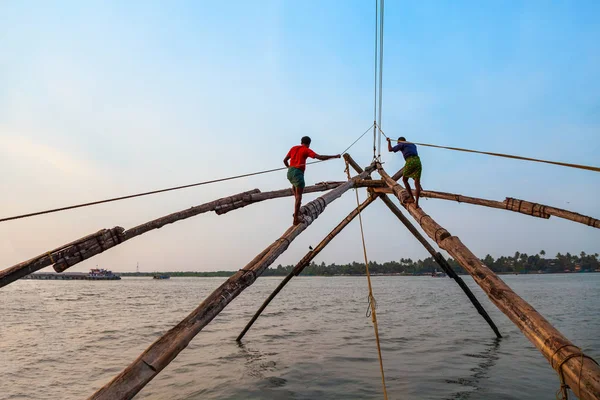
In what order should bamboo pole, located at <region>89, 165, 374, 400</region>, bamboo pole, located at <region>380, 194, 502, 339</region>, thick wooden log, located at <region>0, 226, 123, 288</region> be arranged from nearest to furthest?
bamboo pole, located at <region>89, 165, 374, 400</region> < thick wooden log, located at <region>0, 226, 123, 288</region> < bamboo pole, located at <region>380, 194, 502, 339</region>

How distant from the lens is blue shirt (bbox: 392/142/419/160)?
966cm

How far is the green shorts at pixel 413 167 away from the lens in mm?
9578

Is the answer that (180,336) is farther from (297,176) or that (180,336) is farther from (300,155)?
(300,155)

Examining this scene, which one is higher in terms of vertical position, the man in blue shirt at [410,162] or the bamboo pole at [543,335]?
the man in blue shirt at [410,162]

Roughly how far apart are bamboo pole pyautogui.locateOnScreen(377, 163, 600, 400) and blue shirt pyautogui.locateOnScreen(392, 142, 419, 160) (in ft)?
16.0

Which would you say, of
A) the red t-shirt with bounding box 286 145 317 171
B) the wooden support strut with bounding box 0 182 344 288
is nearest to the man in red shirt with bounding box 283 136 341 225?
the red t-shirt with bounding box 286 145 317 171

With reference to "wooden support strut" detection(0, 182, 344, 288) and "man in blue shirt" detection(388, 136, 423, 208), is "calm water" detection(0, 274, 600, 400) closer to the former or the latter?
"wooden support strut" detection(0, 182, 344, 288)

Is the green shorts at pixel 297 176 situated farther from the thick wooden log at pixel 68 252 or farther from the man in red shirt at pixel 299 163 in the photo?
the thick wooden log at pixel 68 252

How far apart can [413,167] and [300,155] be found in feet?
11.4

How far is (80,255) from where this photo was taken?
527 centimetres

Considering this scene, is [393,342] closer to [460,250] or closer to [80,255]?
[460,250]

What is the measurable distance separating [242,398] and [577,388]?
614cm

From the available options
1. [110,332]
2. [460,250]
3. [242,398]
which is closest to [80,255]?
[242,398]

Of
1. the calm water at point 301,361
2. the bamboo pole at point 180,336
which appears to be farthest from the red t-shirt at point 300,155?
the calm water at point 301,361
